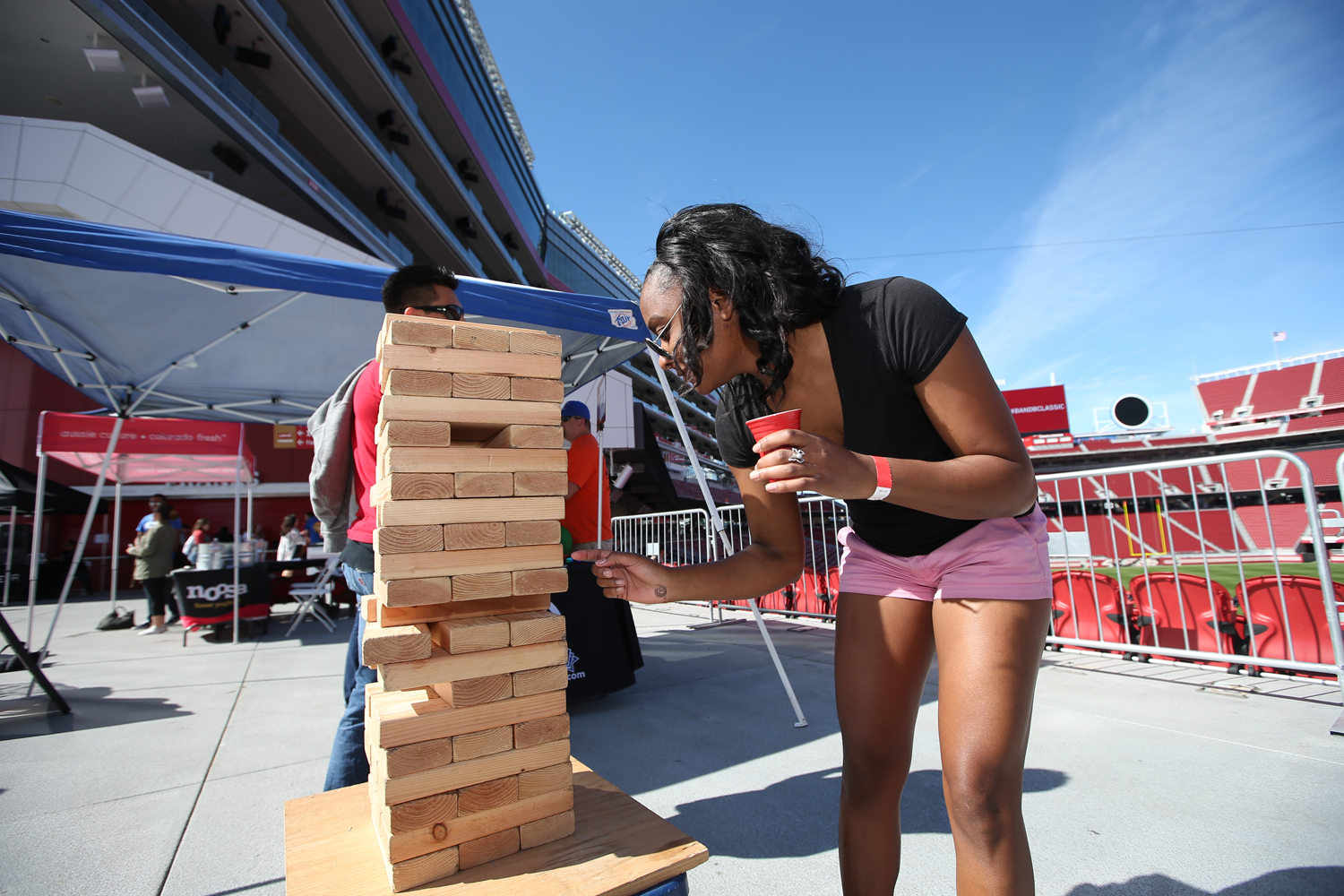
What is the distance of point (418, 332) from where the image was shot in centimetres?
144

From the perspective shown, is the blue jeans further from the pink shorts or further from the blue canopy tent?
the blue canopy tent

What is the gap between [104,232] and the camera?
304 centimetres

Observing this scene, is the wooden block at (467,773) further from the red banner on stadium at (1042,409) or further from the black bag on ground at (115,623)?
the red banner on stadium at (1042,409)

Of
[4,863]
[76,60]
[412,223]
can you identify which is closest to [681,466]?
[412,223]

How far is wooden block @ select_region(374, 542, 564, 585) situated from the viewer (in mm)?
1351

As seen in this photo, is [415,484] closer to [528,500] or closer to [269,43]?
[528,500]

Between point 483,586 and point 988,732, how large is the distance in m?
1.13

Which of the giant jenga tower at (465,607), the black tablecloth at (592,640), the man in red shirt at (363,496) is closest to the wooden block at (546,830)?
the giant jenga tower at (465,607)

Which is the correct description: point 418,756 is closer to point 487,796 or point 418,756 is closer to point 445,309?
point 487,796

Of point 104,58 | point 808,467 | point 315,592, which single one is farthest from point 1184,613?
point 104,58

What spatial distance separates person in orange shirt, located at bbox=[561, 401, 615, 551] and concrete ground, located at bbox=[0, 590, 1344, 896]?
1.15 m

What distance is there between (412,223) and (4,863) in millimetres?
26986

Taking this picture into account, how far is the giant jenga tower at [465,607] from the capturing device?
1.32m

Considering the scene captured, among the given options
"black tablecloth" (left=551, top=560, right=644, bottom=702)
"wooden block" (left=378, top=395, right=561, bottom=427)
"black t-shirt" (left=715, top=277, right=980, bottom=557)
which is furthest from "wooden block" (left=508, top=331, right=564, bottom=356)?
"black tablecloth" (left=551, top=560, right=644, bottom=702)
